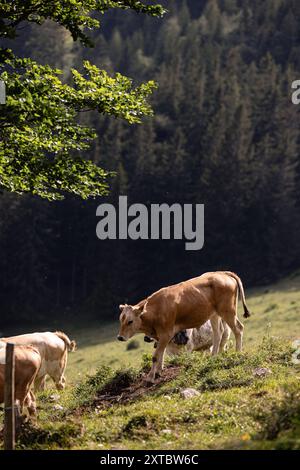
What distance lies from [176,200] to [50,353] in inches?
2605

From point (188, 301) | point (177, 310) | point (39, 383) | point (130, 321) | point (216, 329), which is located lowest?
point (39, 383)

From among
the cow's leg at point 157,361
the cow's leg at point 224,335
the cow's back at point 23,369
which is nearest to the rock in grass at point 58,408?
the cow's back at point 23,369

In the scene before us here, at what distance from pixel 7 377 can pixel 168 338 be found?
716cm

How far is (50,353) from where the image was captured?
2197 cm

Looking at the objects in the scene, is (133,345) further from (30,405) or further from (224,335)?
(30,405)

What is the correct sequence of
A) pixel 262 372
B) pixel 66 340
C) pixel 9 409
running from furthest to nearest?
pixel 66 340 → pixel 262 372 → pixel 9 409

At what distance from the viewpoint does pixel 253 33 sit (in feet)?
480

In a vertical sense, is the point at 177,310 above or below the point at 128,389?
above

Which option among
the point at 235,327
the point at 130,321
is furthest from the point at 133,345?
the point at 130,321

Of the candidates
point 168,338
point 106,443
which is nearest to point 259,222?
point 168,338

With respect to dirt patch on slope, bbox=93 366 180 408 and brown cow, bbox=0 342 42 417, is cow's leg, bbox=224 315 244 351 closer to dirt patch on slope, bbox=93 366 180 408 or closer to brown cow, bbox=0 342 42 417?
dirt patch on slope, bbox=93 366 180 408

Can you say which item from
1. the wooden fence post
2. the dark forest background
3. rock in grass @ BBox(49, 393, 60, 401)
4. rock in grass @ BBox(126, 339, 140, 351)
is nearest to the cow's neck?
rock in grass @ BBox(49, 393, 60, 401)

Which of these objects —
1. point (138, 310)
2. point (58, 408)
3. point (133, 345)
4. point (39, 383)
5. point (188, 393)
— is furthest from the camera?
point (133, 345)

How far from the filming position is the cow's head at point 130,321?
63.3ft
